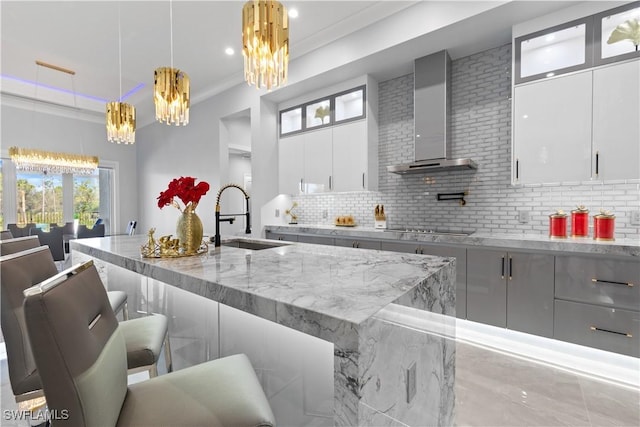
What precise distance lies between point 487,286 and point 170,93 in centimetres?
305

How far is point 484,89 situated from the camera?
3340 millimetres

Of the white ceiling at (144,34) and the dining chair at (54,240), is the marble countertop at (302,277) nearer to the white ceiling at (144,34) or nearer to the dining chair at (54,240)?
the white ceiling at (144,34)

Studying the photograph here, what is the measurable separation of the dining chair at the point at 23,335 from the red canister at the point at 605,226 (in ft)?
10.4

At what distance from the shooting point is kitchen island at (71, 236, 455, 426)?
0.74 metres

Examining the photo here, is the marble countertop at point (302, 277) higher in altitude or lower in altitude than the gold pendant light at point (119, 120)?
lower

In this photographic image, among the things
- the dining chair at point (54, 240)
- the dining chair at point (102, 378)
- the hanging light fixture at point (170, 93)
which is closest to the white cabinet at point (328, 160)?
the hanging light fixture at point (170, 93)

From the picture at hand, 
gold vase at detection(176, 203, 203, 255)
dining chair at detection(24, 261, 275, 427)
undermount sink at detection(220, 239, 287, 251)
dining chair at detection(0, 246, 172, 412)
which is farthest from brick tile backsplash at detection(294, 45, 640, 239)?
dining chair at detection(0, 246, 172, 412)

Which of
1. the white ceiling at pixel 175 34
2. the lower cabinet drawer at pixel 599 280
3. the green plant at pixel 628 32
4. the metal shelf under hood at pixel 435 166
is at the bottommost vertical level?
the lower cabinet drawer at pixel 599 280

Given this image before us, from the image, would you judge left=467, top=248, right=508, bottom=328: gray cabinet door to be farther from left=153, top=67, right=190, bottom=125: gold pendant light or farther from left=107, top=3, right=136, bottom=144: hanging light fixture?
left=107, top=3, right=136, bottom=144: hanging light fixture

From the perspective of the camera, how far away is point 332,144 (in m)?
4.16

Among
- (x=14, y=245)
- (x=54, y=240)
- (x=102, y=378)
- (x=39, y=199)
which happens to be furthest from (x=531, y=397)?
(x=39, y=199)

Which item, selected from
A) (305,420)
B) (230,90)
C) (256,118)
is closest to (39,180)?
(230,90)

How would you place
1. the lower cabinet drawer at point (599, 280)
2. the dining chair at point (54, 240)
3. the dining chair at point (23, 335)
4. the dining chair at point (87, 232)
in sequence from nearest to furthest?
the dining chair at point (23, 335) < the lower cabinet drawer at point (599, 280) < the dining chair at point (54, 240) < the dining chair at point (87, 232)

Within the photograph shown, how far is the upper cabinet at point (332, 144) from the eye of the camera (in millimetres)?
3918
